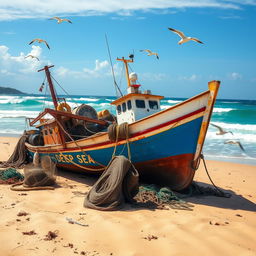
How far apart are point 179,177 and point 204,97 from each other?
2051 mm

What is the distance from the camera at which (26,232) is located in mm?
4297

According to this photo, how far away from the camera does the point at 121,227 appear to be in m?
4.67

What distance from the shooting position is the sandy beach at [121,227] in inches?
157

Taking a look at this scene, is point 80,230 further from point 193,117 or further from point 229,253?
point 193,117

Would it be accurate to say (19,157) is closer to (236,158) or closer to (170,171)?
(170,171)

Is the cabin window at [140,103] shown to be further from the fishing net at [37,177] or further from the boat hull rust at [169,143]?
the fishing net at [37,177]

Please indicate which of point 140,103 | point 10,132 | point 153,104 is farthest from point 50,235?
point 10,132

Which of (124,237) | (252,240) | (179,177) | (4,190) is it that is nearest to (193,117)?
(179,177)

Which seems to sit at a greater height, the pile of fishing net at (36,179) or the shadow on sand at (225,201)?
the pile of fishing net at (36,179)

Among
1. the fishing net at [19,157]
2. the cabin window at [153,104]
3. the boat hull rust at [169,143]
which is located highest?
the cabin window at [153,104]

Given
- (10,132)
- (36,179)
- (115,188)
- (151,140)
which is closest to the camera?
(115,188)

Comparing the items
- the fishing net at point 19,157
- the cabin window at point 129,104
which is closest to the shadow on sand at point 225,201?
the cabin window at point 129,104

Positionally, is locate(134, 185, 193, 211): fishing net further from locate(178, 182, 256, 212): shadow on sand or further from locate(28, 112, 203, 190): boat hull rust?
locate(28, 112, 203, 190): boat hull rust

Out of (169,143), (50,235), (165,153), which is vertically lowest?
(50,235)
